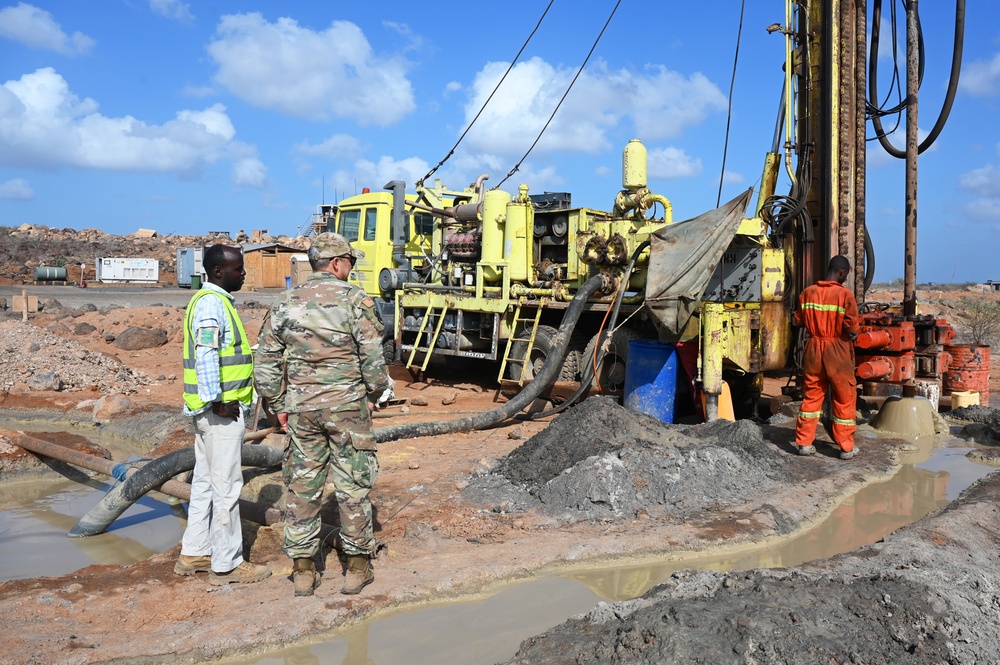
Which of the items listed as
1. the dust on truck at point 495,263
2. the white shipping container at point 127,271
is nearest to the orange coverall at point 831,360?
the dust on truck at point 495,263

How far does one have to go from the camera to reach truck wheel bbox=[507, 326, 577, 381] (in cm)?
1001

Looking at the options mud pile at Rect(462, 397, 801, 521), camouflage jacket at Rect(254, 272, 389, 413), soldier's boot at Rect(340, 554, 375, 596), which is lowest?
soldier's boot at Rect(340, 554, 375, 596)

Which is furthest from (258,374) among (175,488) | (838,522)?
(838,522)

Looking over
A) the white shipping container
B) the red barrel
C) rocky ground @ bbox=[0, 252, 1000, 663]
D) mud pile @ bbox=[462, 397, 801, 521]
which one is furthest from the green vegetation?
the white shipping container

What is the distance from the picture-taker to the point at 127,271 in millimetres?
40719

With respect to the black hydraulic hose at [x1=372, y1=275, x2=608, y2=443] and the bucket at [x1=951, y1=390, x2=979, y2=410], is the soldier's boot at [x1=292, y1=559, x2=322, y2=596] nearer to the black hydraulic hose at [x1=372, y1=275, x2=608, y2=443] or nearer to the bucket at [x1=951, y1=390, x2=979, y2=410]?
the black hydraulic hose at [x1=372, y1=275, x2=608, y2=443]

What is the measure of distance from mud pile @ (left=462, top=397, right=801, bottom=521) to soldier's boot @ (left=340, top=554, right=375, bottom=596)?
5.17ft

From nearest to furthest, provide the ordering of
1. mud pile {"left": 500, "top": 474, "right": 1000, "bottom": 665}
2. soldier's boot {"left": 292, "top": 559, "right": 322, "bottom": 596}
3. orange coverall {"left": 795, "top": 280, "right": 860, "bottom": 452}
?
mud pile {"left": 500, "top": 474, "right": 1000, "bottom": 665}
soldier's boot {"left": 292, "top": 559, "right": 322, "bottom": 596}
orange coverall {"left": 795, "top": 280, "right": 860, "bottom": 452}

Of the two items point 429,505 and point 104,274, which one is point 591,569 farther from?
point 104,274

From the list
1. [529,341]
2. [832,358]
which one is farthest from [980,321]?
[832,358]

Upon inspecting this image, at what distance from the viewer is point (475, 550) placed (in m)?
4.80

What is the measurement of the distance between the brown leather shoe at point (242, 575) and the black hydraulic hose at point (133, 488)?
879mm

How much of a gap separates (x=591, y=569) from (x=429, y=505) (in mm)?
1506

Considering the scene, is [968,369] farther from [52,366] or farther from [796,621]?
[52,366]
